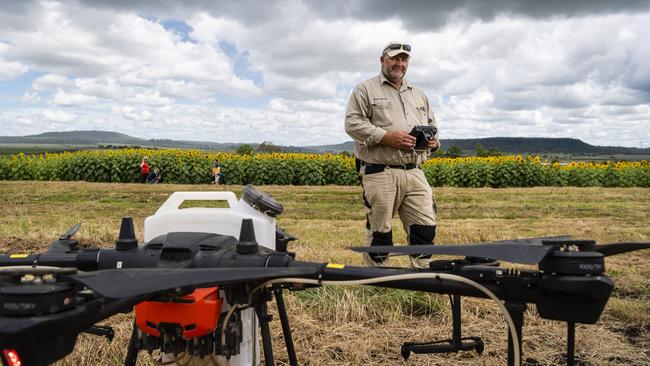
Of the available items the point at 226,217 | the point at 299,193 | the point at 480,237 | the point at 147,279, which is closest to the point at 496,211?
the point at 480,237

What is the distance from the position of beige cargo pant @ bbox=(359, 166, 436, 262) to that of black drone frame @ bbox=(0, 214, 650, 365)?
2.57m

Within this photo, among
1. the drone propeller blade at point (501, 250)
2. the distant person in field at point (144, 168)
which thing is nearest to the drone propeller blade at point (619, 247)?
the drone propeller blade at point (501, 250)

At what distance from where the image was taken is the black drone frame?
997 mm

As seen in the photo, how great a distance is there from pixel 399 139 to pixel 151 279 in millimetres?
3261

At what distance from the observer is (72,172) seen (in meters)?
20.9

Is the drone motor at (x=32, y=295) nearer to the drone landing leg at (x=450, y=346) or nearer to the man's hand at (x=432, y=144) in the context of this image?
the drone landing leg at (x=450, y=346)

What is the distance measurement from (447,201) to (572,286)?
1241cm

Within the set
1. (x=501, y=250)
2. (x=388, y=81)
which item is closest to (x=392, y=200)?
(x=388, y=81)

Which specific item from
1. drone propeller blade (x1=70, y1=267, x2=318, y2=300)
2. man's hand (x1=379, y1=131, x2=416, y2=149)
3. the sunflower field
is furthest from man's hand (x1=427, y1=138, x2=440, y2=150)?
the sunflower field

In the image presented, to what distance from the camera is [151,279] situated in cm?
113

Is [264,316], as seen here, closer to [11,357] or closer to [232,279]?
[232,279]

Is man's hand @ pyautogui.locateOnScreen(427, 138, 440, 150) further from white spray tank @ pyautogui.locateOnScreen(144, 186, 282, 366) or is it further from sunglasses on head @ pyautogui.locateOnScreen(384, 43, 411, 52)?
white spray tank @ pyautogui.locateOnScreen(144, 186, 282, 366)

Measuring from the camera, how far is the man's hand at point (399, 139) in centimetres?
421

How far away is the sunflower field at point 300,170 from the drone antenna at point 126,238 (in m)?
18.4
